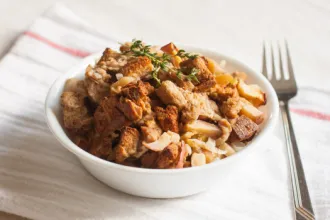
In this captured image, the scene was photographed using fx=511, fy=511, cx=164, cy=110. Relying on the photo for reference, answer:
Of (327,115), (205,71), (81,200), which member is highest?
(205,71)

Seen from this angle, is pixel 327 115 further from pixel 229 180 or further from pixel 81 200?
pixel 81 200

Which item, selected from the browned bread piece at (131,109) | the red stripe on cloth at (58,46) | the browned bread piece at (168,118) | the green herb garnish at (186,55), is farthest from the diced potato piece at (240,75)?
the red stripe on cloth at (58,46)

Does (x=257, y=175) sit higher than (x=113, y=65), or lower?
lower

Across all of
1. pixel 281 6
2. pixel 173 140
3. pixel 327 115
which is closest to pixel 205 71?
pixel 173 140

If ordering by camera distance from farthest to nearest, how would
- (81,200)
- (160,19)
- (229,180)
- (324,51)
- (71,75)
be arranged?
(160,19) < (324,51) < (71,75) < (229,180) < (81,200)

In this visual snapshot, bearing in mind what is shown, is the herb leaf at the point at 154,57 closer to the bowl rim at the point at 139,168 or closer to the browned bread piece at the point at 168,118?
the browned bread piece at the point at 168,118
